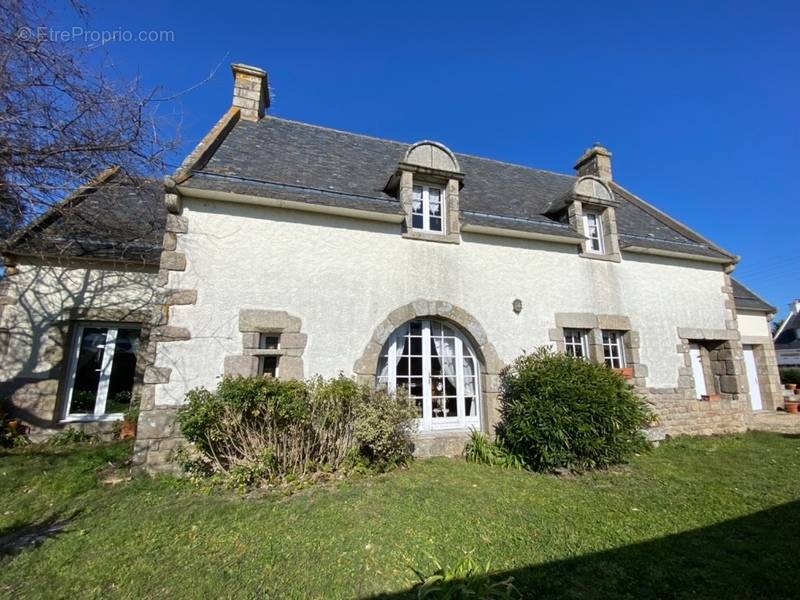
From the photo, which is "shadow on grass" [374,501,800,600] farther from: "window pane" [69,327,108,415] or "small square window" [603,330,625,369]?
"window pane" [69,327,108,415]

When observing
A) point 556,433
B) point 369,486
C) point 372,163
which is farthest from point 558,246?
point 369,486

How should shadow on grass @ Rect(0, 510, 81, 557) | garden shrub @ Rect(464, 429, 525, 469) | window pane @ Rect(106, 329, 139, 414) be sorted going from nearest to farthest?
1. shadow on grass @ Rect(0, 510, 81, 557)
2. garden shrub @ Rect(464, 429, 525, 469)
3. window pane @ Rect(106, 329, 139, 414)

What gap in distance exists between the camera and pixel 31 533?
3.98 metres

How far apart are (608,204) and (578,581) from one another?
810cm

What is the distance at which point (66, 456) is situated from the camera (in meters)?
6.17

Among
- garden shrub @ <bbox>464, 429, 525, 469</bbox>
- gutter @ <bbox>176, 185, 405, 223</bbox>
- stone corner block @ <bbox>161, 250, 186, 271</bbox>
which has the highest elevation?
gutter @ <bbox>176, 185, 405, 223</bbox>

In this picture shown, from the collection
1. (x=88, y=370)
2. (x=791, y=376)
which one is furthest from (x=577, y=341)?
(x=791, y=376)

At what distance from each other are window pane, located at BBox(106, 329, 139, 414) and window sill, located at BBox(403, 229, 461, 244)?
6.08 metres

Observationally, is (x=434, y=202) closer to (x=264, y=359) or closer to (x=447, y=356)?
(x=447, y=356)

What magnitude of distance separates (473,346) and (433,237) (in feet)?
7.40

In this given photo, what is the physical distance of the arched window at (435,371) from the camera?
7.00m

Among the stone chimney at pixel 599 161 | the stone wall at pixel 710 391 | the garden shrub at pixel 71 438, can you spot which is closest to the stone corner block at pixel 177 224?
the garden shrub at pixel 71 438

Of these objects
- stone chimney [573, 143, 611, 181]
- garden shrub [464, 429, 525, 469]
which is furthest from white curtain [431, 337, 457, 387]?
stone chimney [573, 143, 611, 181]

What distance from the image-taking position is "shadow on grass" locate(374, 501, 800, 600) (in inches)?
115
